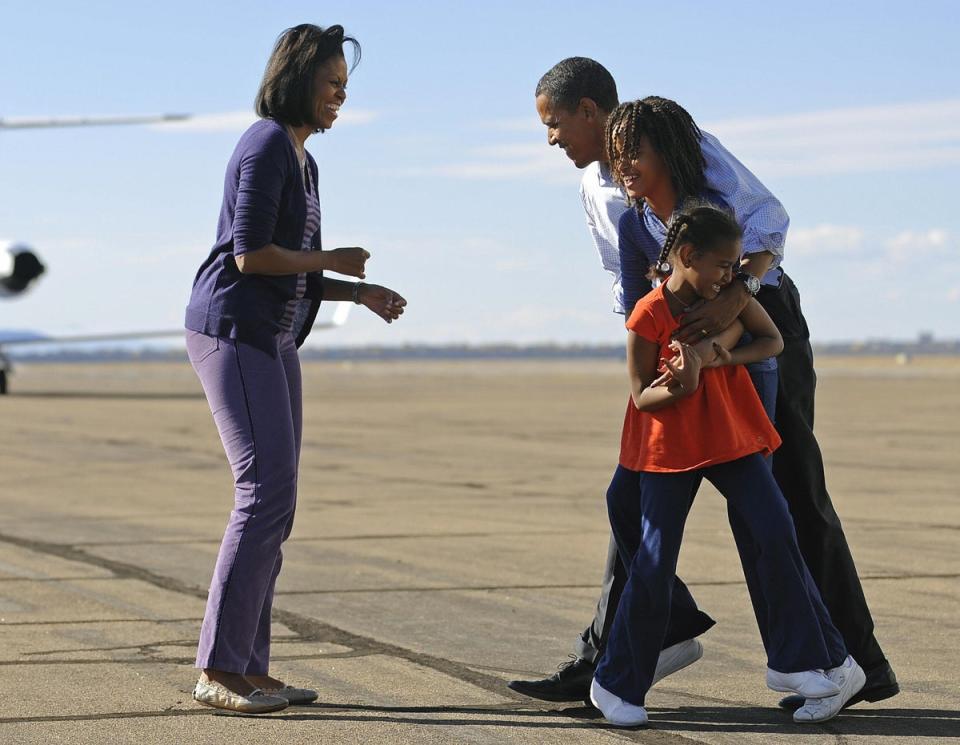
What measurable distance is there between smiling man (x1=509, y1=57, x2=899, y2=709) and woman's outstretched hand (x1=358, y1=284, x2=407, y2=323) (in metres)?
0.71

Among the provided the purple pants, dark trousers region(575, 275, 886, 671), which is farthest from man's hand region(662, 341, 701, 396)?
the purple pants

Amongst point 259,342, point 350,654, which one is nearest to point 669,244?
point 259,342

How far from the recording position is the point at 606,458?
16.9 metres

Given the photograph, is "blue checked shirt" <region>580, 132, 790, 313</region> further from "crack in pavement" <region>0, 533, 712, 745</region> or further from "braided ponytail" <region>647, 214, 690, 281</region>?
"crack in pavement" <region>0, 533, 712, 745</region>

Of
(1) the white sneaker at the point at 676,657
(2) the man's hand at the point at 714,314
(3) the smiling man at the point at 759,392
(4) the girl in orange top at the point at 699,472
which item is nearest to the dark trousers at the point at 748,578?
(4) the girl in orange top at the point at 699,472

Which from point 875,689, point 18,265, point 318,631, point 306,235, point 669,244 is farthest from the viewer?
point 18,265

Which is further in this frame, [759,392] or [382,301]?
[382,301]

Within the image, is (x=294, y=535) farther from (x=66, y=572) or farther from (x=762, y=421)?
(x=762, y=421)

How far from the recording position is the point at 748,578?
460 cm

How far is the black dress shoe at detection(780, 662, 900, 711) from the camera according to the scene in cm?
473

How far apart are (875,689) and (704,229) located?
60.8 inches

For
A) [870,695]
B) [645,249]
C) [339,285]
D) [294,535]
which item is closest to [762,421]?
[645,249]

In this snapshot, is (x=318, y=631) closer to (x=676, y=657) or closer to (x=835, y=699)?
(x=676, y=657)

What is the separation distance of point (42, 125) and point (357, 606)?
87.0ft
